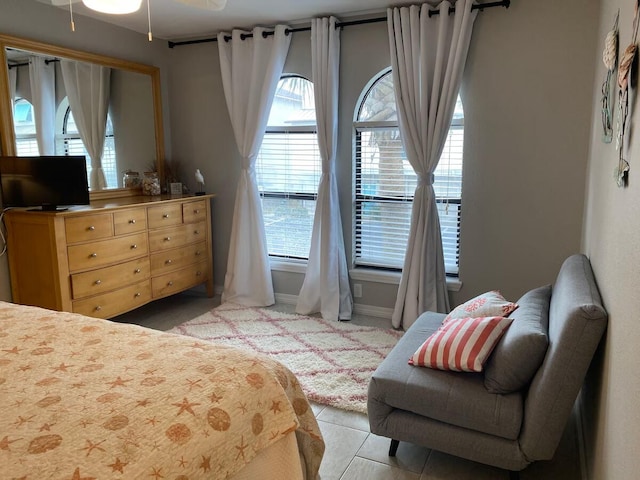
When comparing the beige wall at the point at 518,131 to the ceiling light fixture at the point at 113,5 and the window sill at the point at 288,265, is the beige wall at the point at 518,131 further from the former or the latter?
the ceiling light fixture at the point at 113,5

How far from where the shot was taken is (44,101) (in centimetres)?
360

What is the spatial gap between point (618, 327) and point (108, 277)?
3326 millimetres

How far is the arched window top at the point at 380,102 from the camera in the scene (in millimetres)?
3967

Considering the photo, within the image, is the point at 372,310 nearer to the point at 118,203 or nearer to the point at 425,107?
the point at 425,107

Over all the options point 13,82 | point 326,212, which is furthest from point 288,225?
point 13,82

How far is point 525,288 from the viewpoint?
3645 millimetres

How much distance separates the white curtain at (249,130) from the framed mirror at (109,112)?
0.79 metres

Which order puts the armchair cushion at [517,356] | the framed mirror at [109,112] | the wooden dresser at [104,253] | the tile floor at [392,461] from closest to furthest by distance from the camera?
the armchair cushion at [517,356] → the tile floor at [392,461] → the wooden dresser at [104,253] → the framed mirror at [109,112]

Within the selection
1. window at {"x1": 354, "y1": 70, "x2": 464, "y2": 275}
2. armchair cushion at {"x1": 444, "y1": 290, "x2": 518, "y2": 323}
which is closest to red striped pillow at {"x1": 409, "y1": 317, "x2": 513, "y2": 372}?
armchair cushion at {"x1": 444, "y1": 290, "x2": 518, "y2": 323}

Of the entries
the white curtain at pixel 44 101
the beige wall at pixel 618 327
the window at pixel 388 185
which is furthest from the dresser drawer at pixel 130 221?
the beige wall at pixel 618 327

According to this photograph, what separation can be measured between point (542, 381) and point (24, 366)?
186 centimetres

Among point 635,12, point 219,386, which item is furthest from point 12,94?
point 635,12

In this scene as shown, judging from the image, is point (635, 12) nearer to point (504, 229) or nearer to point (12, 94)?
point (504, 229)

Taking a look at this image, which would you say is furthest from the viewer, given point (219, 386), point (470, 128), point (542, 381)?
point (470, 128)
